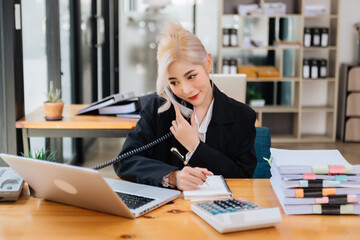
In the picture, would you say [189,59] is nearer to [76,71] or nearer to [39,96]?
[39,96]

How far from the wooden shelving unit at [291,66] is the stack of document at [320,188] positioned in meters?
4.96

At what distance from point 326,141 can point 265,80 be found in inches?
44.7

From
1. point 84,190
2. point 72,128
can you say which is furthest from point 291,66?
point 84,190

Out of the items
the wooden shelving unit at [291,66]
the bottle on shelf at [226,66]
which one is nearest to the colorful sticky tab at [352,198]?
the wooden shelving unit at [291,66]

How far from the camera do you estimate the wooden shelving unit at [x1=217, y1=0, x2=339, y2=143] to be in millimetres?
6465

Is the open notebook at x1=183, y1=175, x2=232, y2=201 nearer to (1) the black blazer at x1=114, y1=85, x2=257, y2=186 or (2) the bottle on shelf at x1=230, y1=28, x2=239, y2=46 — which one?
(1) the black blazer at x1=114, y1=85, x2=257, y2=186

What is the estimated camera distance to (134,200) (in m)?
1.60

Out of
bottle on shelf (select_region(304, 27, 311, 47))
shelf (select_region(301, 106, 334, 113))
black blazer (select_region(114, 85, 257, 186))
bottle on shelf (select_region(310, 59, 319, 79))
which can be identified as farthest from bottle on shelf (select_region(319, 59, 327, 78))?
black blazer (select_region(114, 85, 257, 186))

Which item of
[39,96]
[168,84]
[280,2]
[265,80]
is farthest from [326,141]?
[168,84]

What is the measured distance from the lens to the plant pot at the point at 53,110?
125 inches

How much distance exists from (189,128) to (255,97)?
15.8 ft

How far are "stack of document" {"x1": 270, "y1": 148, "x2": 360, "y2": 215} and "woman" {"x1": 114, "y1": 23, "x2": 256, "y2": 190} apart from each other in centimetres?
29

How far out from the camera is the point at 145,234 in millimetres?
1365

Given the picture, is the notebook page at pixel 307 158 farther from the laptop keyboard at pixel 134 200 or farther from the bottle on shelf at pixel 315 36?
the bottle on shelf at pixel 315 36
